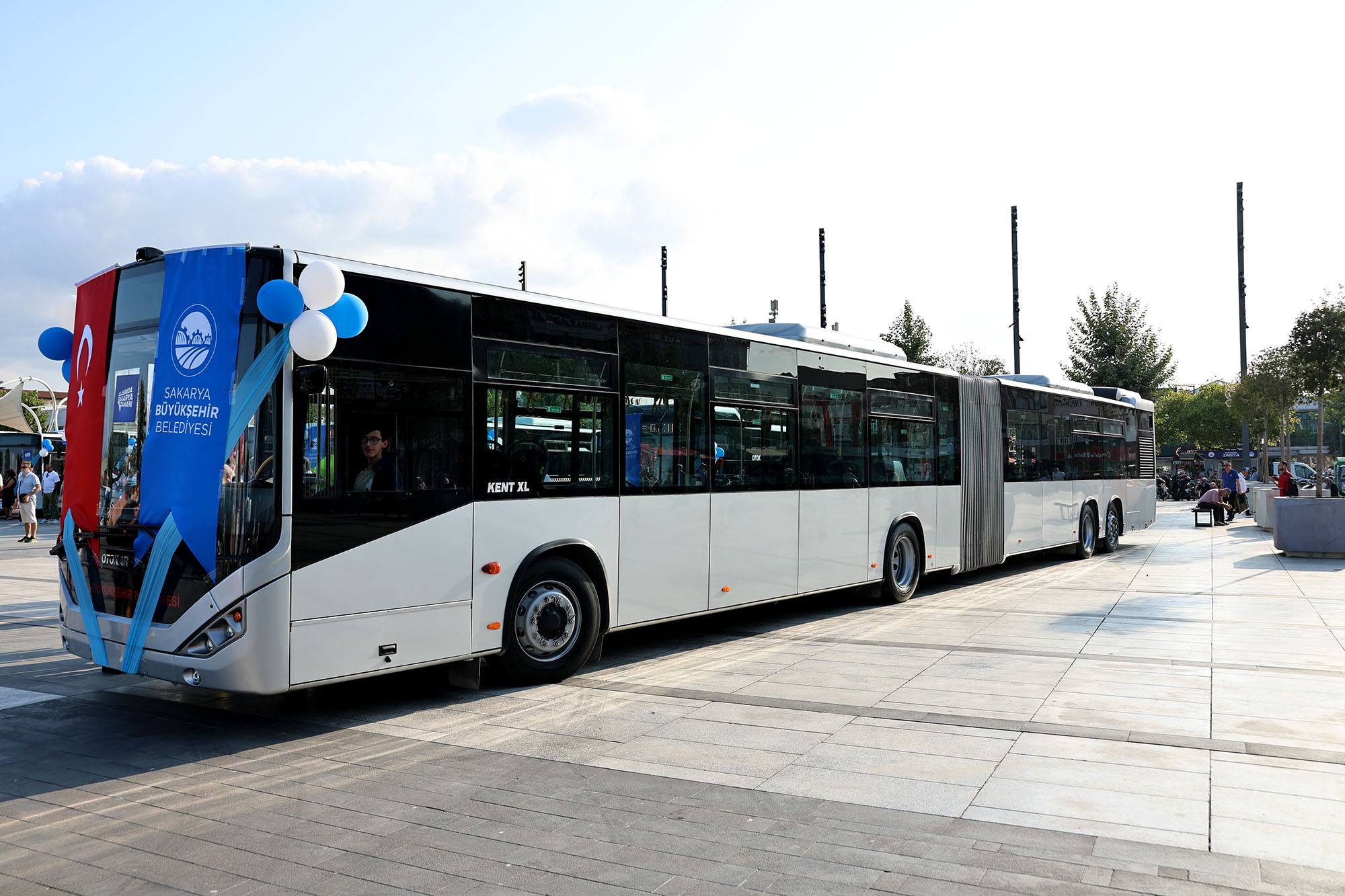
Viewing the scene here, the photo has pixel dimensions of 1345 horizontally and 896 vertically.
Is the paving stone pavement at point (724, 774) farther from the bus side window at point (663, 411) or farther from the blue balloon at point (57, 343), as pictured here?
the blue balloon at point (57, 343)

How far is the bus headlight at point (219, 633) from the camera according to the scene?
6.08 meters

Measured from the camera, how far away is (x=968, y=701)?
736 centimetres

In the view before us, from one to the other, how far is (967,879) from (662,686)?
410cm

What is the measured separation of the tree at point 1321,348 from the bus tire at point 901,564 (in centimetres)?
1116

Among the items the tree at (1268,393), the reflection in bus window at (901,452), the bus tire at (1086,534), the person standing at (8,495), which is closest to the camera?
the reflection in bus window at (901,452)

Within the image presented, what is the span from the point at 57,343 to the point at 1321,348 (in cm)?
2153

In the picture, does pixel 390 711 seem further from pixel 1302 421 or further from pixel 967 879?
pixel 1302 421

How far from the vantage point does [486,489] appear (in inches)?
291

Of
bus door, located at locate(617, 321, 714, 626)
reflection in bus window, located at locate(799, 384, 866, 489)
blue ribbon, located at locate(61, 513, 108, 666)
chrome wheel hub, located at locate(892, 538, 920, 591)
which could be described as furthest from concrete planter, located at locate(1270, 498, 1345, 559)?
blue ribbon, located at locate(61, 513, 108, 666)

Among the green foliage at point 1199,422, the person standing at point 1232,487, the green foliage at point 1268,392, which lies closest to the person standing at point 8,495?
the person standing at point 1232,487

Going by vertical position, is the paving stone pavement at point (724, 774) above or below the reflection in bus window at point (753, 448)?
below

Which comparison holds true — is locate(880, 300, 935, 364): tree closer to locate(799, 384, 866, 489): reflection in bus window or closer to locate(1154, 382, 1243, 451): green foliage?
locate(799, 384, 866, 489): reflection in bus window

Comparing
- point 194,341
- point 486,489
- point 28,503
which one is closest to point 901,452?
point 486,489

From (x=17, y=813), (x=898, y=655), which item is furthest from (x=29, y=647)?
(x=898, y=655)
